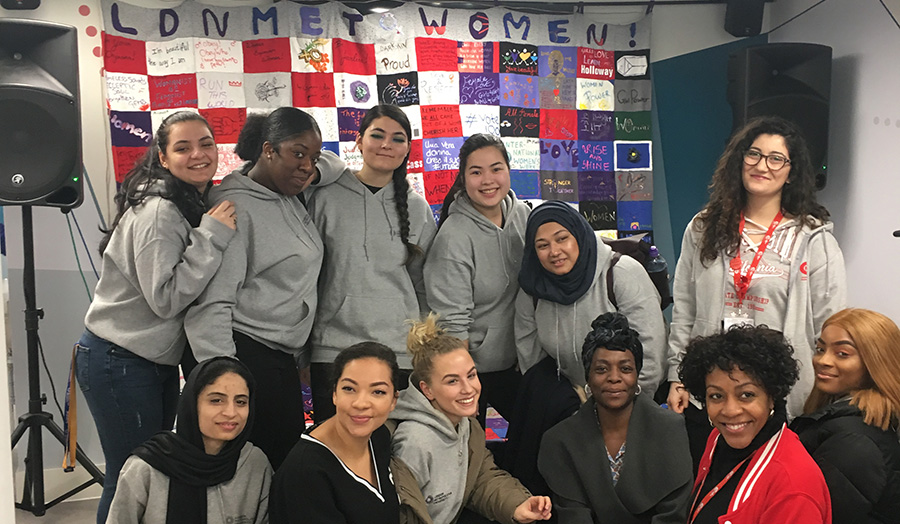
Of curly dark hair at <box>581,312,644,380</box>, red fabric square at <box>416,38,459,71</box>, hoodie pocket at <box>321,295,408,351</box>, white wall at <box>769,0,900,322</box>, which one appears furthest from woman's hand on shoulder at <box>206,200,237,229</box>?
white wall at <box>769,0,900,322</box>

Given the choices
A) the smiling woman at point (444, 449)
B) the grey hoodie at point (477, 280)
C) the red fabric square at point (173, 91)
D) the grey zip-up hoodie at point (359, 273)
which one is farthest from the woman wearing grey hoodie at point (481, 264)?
the red fabric square at point (173, 91)

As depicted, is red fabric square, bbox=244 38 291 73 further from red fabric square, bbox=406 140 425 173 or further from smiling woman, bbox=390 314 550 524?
smiling woman, bbox=390 314 550 524

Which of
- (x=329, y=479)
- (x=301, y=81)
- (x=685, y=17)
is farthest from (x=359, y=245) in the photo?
(x=685, y=17)

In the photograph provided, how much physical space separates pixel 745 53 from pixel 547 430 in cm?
236

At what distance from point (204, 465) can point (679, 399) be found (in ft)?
4.59

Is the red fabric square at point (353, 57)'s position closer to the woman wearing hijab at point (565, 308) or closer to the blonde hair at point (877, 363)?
the woman wearing hijab at point (565, 308)

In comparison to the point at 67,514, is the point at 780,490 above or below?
above

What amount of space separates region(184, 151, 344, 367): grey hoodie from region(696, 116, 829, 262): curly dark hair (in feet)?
4.15

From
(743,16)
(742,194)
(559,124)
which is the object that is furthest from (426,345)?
(743,16)

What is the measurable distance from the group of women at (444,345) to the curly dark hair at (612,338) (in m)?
0.01

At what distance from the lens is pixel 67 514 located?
131 inches

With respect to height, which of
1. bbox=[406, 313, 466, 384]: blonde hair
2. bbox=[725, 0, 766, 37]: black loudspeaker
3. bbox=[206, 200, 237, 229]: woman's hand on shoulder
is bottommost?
bbox=[406, 313, 466, 384]: blonde hair

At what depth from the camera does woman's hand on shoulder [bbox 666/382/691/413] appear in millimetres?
2320

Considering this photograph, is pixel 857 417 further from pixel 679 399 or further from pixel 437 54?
pixel 437 54
